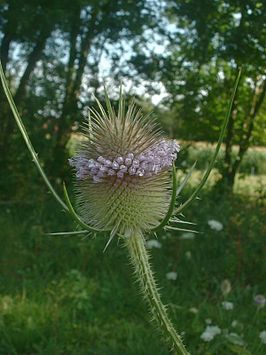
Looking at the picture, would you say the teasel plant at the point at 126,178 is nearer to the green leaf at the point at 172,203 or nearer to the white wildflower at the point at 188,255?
the green leaf at the point at 172,203

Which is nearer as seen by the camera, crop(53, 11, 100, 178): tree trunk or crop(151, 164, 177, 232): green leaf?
crop(151, 164, 177, 232): green leaf

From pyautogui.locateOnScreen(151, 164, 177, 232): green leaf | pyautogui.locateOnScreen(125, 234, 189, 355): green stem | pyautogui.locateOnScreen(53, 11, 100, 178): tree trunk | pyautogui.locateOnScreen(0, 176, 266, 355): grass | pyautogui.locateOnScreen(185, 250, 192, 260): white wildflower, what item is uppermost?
pyautogui.locateOnScreen(53, 11, 100, 178): tree trunk

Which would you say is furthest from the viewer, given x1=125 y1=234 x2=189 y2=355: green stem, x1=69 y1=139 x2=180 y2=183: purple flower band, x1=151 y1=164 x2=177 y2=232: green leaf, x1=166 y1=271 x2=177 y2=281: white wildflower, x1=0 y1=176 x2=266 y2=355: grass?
x1=166 y1=271 x2=177 y2=281: white wildflower

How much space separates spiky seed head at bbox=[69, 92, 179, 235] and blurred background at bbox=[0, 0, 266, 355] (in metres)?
1.09

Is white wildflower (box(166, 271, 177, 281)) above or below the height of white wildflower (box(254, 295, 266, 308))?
below

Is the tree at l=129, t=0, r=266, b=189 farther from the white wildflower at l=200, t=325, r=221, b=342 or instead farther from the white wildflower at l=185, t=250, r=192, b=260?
the white wildflower at l=200, t=325, r=221, b=342

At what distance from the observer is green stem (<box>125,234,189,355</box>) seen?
3.71ft

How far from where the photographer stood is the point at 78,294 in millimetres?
3068

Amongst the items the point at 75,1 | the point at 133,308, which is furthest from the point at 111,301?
the point at 75,1

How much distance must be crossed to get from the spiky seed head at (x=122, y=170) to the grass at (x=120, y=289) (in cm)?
85

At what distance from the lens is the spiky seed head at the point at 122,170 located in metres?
1.25

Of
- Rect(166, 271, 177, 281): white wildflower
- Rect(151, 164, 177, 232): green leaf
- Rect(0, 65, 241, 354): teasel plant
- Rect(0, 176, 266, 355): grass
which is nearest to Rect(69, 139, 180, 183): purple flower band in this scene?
Rect(0, 65, 241, 354): teasel plant

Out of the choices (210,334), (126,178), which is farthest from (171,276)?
(126,178)

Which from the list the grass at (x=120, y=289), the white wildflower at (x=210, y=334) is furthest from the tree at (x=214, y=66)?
the white wildflower at (x=210, y=334)
